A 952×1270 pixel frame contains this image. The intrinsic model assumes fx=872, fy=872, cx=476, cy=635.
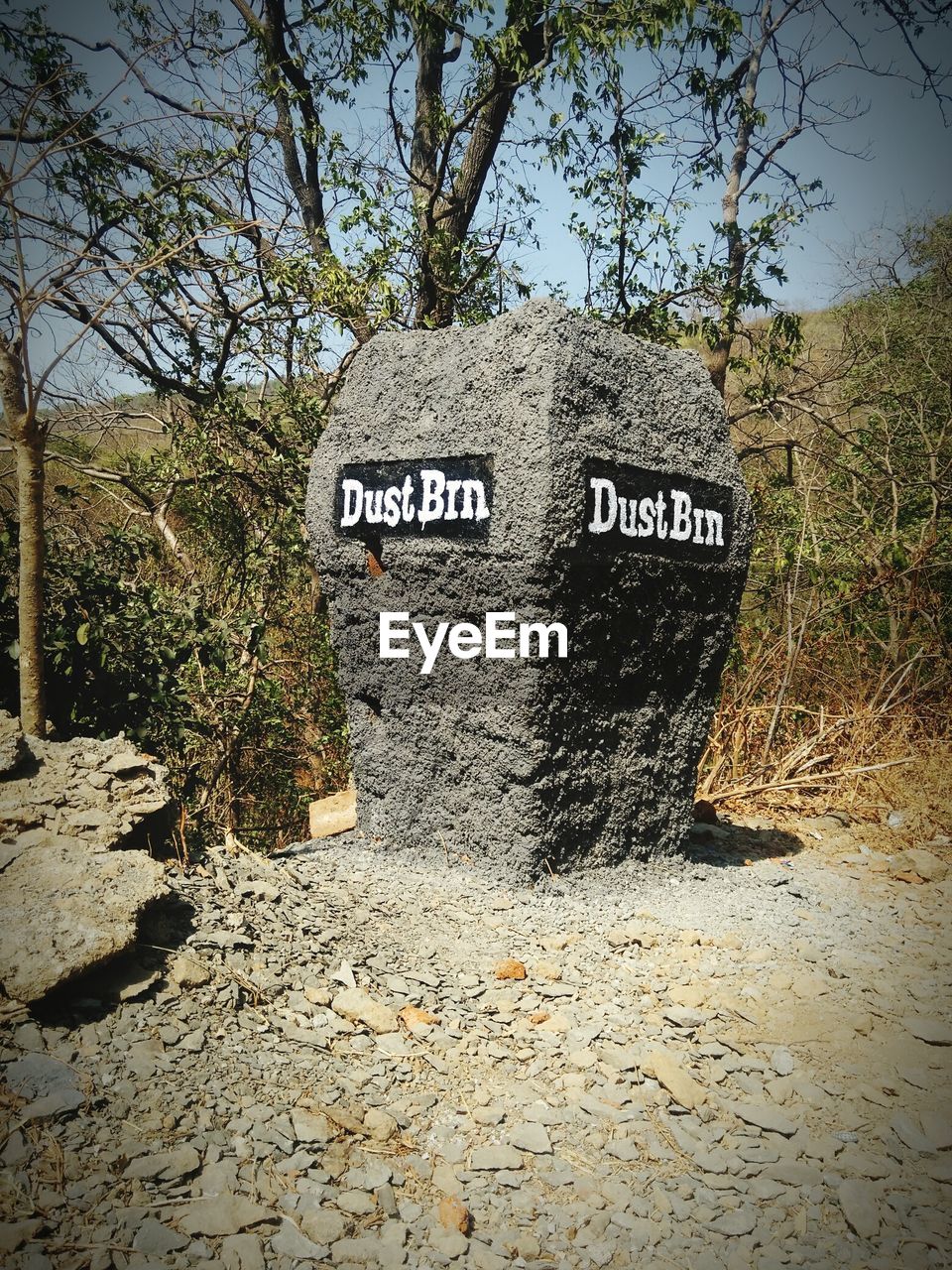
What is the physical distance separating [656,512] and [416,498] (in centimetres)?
93

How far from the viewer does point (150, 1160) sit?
1.77 m

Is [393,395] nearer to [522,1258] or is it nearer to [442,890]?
[442,890]

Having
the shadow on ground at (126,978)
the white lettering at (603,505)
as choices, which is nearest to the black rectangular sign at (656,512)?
the white lettering at (603,505)

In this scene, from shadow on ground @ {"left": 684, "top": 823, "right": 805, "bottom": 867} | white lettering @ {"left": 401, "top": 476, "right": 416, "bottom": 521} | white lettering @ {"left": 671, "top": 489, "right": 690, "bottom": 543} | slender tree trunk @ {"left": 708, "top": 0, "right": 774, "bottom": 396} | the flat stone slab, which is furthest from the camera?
slender tree trunk @ {"left": 708, "top": 0, "right": 774, "bottom": 396}

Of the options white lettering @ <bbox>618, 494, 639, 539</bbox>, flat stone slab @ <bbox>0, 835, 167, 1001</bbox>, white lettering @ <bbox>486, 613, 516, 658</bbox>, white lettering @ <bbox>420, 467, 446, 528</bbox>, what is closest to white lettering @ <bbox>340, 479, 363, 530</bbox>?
white lettering @ <bbox>420, 467, 446, 528</bbox>

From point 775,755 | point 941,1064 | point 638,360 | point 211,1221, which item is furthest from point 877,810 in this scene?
point 211,1221

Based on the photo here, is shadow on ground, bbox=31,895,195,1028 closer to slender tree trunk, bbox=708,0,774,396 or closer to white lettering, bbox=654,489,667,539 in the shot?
white lettering, bbox=654,489,667,539

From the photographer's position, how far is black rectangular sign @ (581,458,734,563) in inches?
125

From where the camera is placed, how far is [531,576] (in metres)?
3.07

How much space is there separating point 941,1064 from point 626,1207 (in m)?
1.07

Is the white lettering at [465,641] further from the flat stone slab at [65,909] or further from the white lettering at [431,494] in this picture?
the flat stone slab at [65,909]

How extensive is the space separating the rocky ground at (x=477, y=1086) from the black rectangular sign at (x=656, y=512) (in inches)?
53.3

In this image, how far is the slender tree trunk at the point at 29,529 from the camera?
9.32 ft

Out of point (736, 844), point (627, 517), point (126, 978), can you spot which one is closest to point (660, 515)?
point (627, 517)
